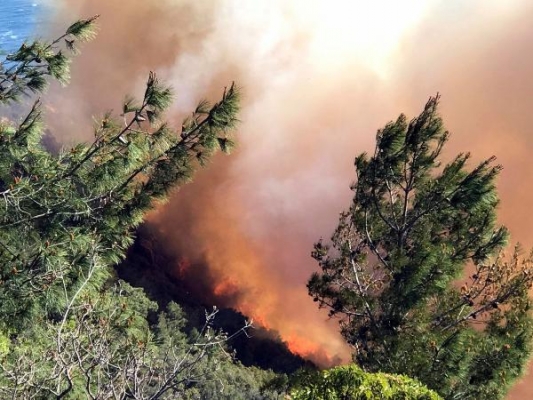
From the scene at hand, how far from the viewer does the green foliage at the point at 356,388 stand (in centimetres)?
484

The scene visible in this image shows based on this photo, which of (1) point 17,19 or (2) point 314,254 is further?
(1) point 17,19

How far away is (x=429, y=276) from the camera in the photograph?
7336 mm

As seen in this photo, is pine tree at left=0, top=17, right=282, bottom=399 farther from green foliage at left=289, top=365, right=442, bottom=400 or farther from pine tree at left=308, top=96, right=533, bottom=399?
pine tree at left=308, top=96, right=533, bottom=399

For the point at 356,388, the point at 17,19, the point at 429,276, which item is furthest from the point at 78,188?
the point at 17,19

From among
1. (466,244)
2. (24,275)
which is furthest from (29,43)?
(466,244)

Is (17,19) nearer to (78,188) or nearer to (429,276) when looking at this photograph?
(78,188)

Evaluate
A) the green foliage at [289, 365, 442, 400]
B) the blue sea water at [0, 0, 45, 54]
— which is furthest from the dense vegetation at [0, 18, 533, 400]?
the blue sea water at [0, 0, 45, 54]

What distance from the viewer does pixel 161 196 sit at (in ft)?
21.1

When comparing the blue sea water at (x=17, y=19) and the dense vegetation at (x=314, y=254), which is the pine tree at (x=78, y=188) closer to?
the dense vegetation at (x=314, y=254)

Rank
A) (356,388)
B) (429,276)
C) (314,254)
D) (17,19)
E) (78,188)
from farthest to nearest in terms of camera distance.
→ (17,19), (314,254), (429,276), (78,188), (356,388)

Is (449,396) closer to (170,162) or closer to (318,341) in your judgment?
(170,162)

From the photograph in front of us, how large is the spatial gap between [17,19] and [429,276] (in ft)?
365

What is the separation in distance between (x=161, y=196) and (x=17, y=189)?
5.69ft

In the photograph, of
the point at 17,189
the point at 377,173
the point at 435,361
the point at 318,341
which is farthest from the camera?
the point at 318,341
